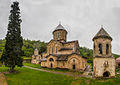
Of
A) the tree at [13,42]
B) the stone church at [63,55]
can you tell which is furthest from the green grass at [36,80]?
the stone church at [63,55]

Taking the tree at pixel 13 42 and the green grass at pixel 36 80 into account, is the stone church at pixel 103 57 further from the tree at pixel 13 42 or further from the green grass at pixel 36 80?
the tree at pixel 13 42

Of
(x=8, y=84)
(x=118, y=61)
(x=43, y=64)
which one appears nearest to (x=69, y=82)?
(x=8, y=84)

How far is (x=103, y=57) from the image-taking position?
19203mm

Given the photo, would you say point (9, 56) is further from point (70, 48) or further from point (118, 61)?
point (118, 61)

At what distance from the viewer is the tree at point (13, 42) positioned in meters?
22.4

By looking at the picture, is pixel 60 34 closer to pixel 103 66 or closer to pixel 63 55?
pixel 63 55

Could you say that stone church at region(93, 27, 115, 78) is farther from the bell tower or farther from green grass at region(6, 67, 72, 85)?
the bell tower

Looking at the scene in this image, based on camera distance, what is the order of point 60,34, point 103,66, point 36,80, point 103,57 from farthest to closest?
point 60,34
point 103,57
point 103,66
point 36,80

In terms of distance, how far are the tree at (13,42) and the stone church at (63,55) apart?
11.8 meters

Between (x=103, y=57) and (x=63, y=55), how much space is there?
15843mm

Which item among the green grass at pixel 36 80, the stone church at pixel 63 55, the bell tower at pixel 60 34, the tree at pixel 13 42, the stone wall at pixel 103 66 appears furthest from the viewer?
the bell tower at pixel 60 34

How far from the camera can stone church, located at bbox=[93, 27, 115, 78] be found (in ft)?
62.2

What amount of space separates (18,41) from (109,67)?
71.2 ft

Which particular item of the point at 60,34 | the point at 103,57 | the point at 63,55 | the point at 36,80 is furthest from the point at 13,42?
the point at 103,57
